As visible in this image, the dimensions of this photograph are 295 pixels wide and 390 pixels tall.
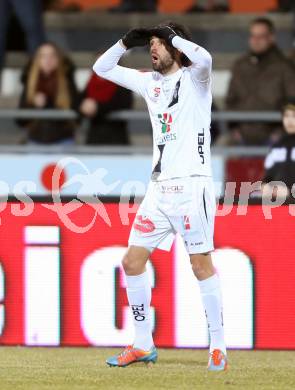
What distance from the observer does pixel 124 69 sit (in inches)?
337

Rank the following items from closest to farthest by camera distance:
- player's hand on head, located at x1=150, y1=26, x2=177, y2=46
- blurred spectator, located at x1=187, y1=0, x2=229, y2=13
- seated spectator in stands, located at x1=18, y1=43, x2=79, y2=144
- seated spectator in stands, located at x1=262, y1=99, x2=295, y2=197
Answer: player's hand on head, located at x1=150, y1=26, x2=177, y2=46 → seated spectator in stands, located at x1=262, y1=99, x2=295, y2=197 → seated spectator in stands, located at x1=18, y1=43, x2=79, y2=144 → blurred spectator, located at x1=187, y1=0, x2=229, y2=13

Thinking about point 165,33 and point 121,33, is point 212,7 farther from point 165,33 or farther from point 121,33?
point 165,33

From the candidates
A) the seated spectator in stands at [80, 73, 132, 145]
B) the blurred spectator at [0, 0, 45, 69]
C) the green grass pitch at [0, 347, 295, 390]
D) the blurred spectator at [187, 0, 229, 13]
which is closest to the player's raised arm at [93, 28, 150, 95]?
the green grass pitch at [0, 347, 295, 390]

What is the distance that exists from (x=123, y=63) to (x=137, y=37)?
511cm

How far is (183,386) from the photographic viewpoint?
751 cm

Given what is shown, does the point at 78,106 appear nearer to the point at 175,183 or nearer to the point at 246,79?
the point at 246,79

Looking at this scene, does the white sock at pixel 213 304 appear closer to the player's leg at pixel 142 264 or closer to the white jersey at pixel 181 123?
the player's leg at pixel 142 264

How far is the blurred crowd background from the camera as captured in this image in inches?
485

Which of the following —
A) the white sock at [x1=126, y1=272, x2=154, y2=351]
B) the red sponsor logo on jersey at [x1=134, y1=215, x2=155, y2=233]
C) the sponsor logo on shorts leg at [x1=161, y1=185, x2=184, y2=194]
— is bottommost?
the white sock at [x1=126, y1=272, x2=154, y2=351]

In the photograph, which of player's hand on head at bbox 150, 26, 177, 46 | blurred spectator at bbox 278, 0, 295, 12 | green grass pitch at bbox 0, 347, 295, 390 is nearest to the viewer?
green grass pitch at bbox 0, 347, 295, 390

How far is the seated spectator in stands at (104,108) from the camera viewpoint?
12.3m

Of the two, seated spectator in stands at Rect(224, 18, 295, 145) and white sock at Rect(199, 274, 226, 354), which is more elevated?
seated spectator in stands at Rect(224, 18, 295, 145)

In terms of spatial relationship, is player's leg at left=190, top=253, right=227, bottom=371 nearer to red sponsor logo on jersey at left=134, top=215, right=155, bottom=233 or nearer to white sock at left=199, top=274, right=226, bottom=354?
white sock at left=199, top=274, right=226, bottom=354

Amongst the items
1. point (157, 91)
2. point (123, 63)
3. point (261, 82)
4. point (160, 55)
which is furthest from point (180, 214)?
point (123, 63)
